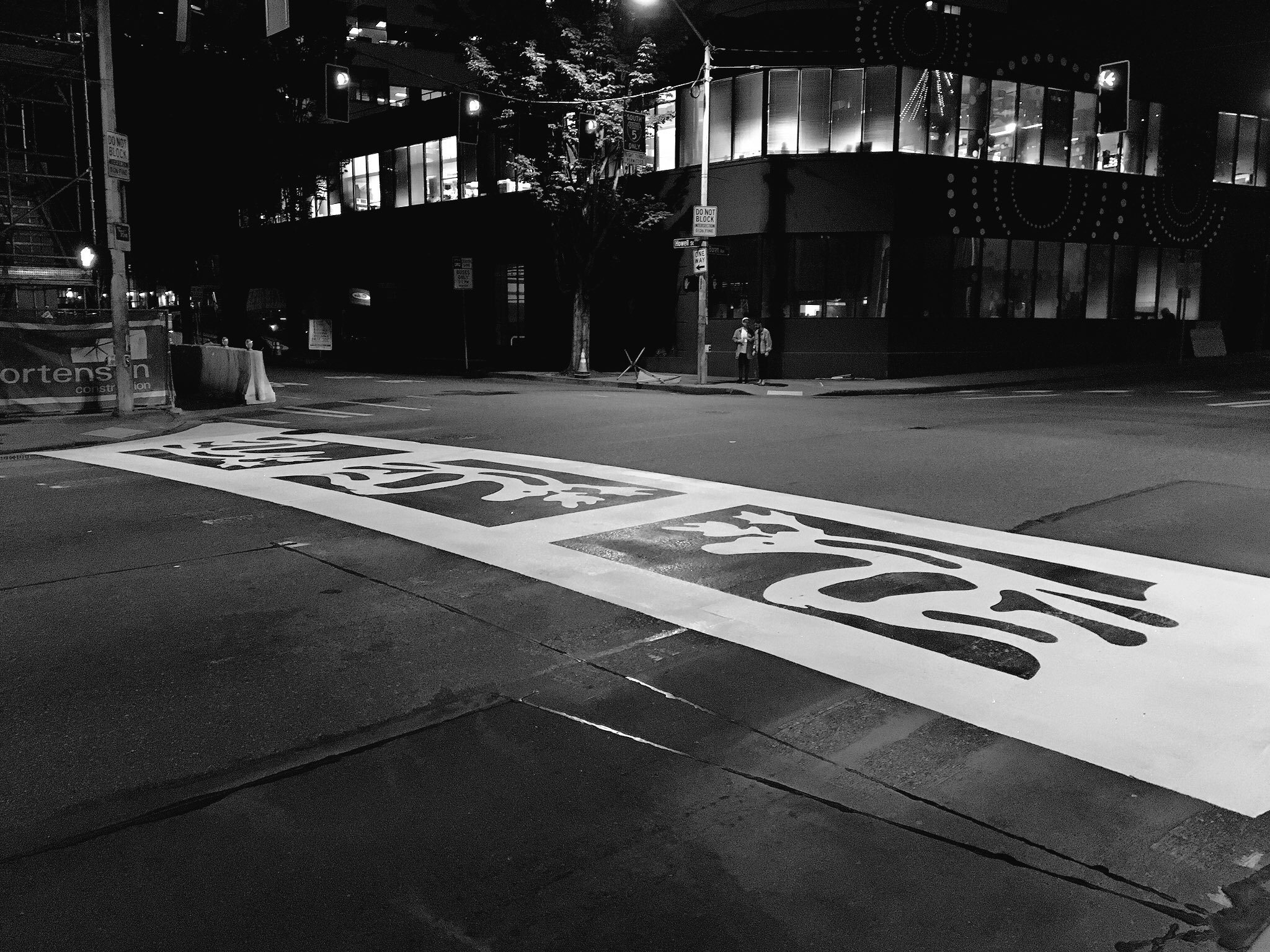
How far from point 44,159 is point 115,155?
51.4 ft

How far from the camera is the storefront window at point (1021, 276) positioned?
104 ft

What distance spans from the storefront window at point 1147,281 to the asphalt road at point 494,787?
29.4 metres

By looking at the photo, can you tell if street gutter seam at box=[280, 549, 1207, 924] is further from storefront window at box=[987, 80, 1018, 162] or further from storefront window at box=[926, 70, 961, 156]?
storefront window at box=[987, 80, 1018, 162]

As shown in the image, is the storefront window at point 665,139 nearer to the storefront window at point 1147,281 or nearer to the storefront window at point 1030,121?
the storefront window at point 1030,121

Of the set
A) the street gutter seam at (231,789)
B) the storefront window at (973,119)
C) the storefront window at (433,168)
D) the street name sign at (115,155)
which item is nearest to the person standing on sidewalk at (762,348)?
the storefront window at (973,119)

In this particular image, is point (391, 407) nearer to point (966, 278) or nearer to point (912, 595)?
point (912, 595)

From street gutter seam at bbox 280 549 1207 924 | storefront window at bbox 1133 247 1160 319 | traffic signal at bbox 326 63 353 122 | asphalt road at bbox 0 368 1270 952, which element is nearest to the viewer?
asphalt road at bbox 0 368 1270 952

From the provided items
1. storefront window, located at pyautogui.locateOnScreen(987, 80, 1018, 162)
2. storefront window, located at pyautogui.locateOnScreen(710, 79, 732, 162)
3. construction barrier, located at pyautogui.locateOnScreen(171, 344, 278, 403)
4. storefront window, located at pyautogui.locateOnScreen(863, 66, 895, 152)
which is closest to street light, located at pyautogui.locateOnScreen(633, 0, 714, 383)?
storefront window, located at pyautogui.locateOnScreen(710, 79, 732, 162)

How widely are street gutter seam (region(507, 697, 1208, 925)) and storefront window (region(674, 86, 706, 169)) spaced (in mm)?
29347

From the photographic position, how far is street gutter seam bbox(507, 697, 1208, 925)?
3.32 metres

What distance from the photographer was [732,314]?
31.7 m

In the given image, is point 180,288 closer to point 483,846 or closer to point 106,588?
point 106,588

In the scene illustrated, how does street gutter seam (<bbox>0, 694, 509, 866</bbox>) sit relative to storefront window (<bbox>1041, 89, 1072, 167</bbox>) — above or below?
below

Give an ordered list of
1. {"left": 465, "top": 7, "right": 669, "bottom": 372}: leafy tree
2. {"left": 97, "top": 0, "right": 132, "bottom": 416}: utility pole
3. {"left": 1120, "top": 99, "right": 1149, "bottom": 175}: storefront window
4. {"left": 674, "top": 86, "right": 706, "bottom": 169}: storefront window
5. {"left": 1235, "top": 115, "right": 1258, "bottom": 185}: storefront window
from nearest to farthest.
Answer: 1. {"left": 97, "top": 0, "right": 132, "bottom": 416}: utility pole
2. {"left": 465, "top": 7, "right": 669, "bottom": 372}: leafy tree
3. {"left": 674, "top": 86, "right": 706, "bottom": 169}: storefront window
4. {"left": 1120, "top": 99, "right": 1149, "bottom": 175}: storefront window
5. {"left": 1235, "top": 115, "right": 1258, "bottom": 185}: storefront window
